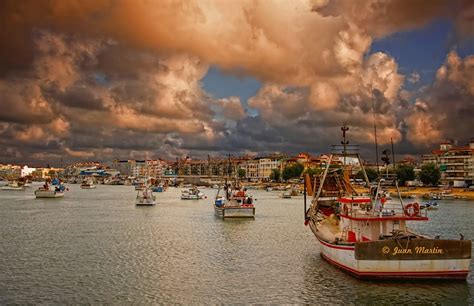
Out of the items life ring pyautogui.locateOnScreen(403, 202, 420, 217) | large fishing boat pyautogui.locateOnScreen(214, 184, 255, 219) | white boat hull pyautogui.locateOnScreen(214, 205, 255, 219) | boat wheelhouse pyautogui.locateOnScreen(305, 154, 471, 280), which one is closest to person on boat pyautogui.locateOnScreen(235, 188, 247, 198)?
large fishing boat pyautogui.locateOnScreen(214, 184, 255, 219)

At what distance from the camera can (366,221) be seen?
35.0m

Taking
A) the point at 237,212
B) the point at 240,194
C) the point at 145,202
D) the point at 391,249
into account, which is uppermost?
the point at 240,194

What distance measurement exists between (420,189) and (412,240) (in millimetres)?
163032

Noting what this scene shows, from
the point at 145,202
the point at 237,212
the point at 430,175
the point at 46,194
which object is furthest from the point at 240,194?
the point at 430,175

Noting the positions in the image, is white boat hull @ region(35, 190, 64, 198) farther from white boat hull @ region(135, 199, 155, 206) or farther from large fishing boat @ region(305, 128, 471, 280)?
large fishing boat @ region(305, 128, 471, 280)

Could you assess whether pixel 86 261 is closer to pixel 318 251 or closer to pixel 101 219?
pixel 318 251

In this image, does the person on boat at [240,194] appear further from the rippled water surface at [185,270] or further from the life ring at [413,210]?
the life ring at [413,210]

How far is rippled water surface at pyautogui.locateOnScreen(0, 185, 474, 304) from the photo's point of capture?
30.3 metres

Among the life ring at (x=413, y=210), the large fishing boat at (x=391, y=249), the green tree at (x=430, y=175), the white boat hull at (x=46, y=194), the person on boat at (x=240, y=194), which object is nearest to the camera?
the large fishing boat at (x=391, y=249)

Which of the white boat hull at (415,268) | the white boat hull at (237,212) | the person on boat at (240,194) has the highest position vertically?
the person on boat at (240,194)

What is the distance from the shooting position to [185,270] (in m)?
38.7

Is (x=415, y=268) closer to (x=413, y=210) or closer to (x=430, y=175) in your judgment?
(x=413, y=210)

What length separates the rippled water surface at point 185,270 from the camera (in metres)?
30.3

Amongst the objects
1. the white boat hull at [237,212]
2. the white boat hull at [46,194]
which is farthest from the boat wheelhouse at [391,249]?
the white boat hull at [46,194]
